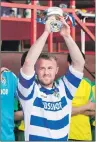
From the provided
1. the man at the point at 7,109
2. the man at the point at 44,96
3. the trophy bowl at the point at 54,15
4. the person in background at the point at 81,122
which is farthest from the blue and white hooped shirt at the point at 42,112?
the person in background at the point at 81,122

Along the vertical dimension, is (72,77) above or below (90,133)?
above

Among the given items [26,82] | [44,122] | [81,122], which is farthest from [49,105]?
[81,122]

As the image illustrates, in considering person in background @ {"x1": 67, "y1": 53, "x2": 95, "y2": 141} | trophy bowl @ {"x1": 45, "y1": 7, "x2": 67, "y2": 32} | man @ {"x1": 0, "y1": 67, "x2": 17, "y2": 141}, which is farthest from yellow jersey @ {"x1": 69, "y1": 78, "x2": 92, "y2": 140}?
trophy bowl @ {"x1": 45, "y1": 7, "x2": 67, "y2": 32}

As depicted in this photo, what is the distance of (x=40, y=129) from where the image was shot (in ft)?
9.50

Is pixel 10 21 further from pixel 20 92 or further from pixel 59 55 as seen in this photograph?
pixel 20 92

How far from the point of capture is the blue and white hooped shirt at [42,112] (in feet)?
9.49

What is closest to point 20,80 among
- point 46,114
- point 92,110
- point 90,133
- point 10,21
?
point 46,114

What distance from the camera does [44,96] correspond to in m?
2.96

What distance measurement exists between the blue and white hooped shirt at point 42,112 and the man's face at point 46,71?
0.17 feet

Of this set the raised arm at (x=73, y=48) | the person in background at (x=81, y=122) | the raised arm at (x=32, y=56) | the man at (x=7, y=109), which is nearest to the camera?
the raised arm at (x=32, y=56)

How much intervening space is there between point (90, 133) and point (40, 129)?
1.34m

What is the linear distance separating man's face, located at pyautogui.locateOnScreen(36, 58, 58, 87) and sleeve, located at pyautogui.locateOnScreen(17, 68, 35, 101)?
0.10 meters

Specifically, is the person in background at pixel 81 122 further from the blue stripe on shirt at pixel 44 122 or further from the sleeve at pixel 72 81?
the blue stripe on shirt at pixel 44 122

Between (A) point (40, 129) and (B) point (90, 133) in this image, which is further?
(B) point (90, 133)
